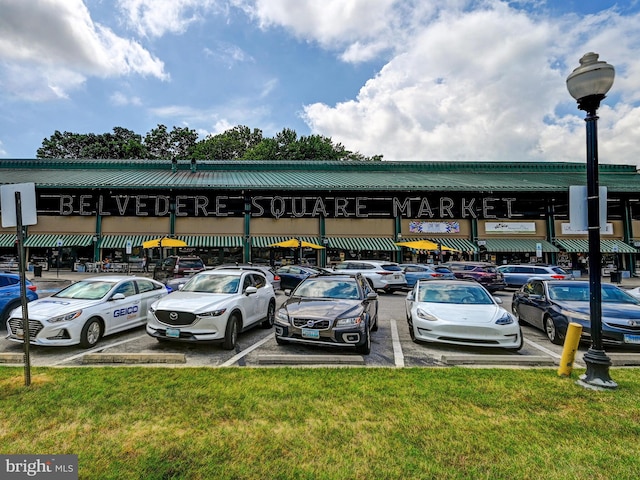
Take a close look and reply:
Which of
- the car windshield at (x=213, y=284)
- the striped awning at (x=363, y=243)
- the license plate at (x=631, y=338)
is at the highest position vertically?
the striped awning at (x=363, y=243)

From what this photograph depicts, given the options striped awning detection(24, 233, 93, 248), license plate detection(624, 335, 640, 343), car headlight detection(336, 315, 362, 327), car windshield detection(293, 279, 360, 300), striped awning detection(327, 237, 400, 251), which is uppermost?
striped awning detection(24, 233, 93, 248)

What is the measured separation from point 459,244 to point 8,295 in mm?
27959

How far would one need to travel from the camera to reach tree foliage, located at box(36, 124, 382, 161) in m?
53.8

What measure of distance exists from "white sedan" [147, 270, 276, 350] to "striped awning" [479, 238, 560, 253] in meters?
25.4

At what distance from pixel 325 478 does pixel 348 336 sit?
141 inches

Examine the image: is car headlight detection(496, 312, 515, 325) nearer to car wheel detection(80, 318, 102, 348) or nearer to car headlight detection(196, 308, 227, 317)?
car headlight detection(196, 308, 227, 317)

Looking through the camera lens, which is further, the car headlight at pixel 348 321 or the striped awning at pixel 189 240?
the striped awning at pixel 189 240

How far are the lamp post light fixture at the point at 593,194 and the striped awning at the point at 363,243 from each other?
22.6m

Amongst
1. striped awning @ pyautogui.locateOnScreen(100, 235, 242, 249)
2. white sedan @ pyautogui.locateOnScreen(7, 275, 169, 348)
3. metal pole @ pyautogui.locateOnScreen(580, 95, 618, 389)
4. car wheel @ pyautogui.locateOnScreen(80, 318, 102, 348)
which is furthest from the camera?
striped awning @ pyautogui.locateOnScreen(100, 235, 242, 249)

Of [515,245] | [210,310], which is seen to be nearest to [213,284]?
[210,310]

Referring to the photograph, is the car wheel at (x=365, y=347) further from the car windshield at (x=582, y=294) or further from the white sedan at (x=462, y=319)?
the car windshield at (x=582, y=294)

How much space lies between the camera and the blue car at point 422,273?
1877cm

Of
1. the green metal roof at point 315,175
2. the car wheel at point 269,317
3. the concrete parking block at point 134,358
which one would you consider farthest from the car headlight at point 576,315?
the green metal roof at point 315,175

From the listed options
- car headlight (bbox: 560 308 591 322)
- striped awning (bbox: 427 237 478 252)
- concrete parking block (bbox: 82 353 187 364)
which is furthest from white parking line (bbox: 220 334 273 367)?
striped awning (bbox: 427 237 478 252)
